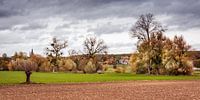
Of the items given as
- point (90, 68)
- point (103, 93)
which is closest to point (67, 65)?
point (90, 68)

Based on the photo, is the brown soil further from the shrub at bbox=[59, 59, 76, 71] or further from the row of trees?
the shrub at bbox=[59, 59, 76, 71]

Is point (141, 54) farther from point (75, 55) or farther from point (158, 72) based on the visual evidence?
point (75, 55)

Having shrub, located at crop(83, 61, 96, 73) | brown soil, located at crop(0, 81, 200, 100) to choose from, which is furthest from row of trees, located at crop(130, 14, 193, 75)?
brown soil, located at crop(0, 81, 200, 100)

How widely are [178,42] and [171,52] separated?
118 inches

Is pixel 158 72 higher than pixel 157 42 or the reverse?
the reverse

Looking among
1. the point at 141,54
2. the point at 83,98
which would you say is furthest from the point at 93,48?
the point at 83,98

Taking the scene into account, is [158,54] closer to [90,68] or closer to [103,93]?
[90,68]

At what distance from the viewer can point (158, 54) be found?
85.8 m

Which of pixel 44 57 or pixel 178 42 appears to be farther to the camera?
pixel 44 57

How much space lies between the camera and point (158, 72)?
83.8 metres

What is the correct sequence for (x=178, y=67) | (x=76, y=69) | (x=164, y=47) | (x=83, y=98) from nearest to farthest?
1. (x=83, y=98)
2. (x=178, y=67)
3. (x=164, y=47)
4. (x=76, y=69)

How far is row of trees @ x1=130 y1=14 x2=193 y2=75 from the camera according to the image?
80125mm

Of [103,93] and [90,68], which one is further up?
[90,68]

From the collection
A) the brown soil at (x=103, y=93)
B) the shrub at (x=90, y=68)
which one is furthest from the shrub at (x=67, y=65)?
the brown soil at (x=103, y=93)
